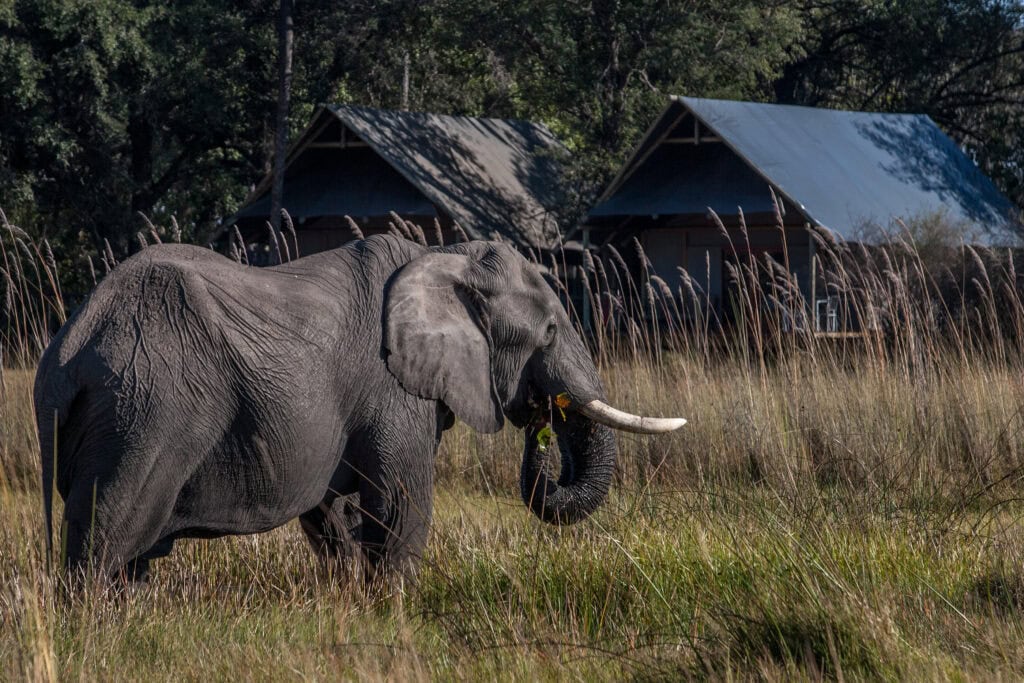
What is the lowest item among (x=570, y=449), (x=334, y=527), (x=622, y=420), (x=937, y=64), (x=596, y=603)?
(x=596, y=603)

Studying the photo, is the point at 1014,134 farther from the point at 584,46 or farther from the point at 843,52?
the point at 584,46

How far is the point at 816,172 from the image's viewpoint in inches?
898

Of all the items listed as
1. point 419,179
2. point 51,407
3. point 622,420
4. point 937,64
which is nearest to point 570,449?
point 622,420

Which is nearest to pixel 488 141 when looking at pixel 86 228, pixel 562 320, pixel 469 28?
pixel 469 28

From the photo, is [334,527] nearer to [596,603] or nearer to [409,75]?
[596,603]

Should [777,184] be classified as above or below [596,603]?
above

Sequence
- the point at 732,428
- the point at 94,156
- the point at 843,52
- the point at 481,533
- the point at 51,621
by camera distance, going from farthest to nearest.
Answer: the point at 843,52
the point at 94,156
the point at 732,428
the point at 481,533
the point at 51,621

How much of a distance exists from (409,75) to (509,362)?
30.5 meters

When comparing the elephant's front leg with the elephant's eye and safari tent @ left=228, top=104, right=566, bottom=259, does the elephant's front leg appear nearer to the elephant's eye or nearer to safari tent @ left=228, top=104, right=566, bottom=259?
the elephant's eye

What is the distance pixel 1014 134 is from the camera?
33.5 metres

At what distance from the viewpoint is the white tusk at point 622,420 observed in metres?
6.05

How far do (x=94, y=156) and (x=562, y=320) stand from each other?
25.2 meters

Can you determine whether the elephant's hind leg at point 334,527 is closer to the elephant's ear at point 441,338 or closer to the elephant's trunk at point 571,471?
the elephant's ear at point 441,338

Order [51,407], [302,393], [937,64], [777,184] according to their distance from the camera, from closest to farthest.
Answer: [51,407] < [302,393] < [777,184] < [937,64]
